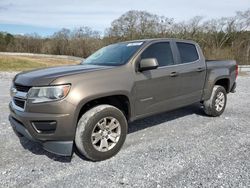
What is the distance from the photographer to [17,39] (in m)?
38.2

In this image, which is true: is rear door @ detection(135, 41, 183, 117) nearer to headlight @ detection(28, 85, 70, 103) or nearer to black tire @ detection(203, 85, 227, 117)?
headlight @ detection(28, 85, 70, 103)

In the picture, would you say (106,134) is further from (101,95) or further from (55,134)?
(55,134)

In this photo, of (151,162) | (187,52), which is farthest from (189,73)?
(151,162)

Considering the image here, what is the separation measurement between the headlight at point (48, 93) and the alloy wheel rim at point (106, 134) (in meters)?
0.69

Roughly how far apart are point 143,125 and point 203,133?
1196 millimetres

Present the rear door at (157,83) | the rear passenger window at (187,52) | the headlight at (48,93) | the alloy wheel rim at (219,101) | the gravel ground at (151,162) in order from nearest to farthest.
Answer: the gravel ground at (151,162) < the headlight at (48,93) < the rear door at (157,83) < the rear passenger window at (187,52) < the alloy wheel rim at (219,101)

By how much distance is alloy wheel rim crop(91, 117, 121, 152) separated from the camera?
12.8 ft

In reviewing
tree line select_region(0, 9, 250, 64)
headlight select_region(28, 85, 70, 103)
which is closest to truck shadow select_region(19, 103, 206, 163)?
headlight select_region(28, 85, 70, 103)

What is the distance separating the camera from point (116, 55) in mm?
4816

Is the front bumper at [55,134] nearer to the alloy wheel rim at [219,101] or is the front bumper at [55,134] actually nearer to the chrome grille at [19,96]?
the chrome grille at [19,96]

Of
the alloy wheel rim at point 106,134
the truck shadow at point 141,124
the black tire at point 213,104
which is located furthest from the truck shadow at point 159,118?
the alloy wheel rim at point 106,134

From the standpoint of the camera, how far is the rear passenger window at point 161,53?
4.68 m

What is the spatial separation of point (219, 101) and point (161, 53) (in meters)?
2.25

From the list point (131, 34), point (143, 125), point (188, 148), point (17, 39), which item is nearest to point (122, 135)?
point (188, 148)
